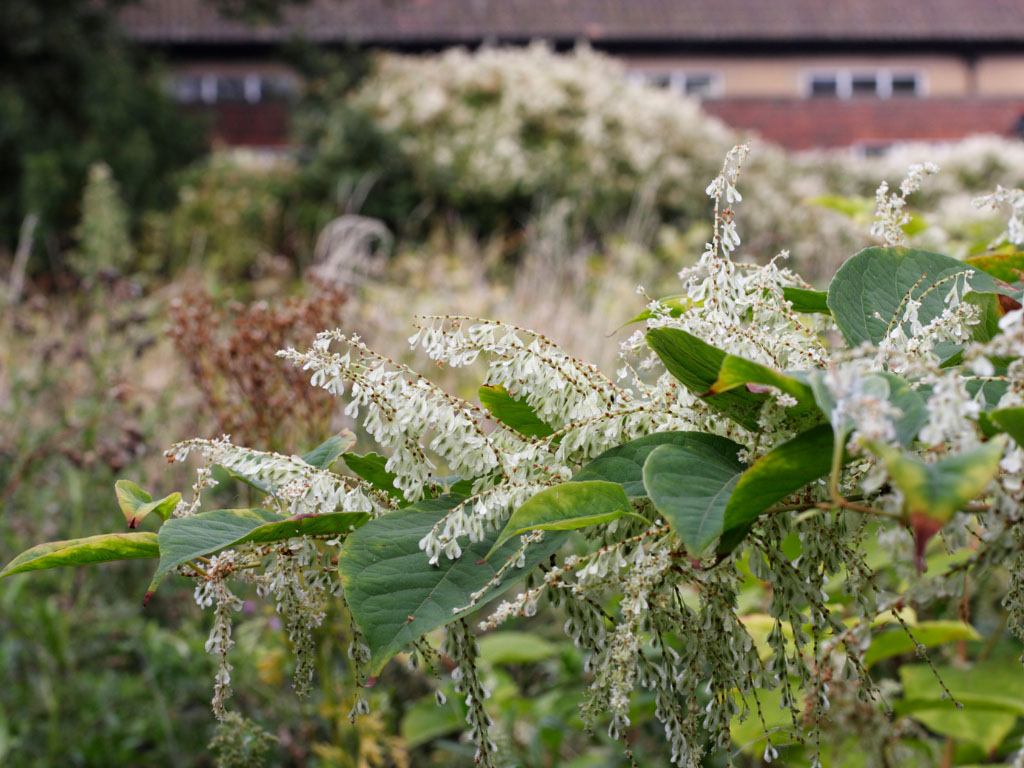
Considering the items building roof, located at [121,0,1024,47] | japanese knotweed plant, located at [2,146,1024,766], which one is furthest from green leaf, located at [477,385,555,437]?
building roof, located at [121,0,1024,47]

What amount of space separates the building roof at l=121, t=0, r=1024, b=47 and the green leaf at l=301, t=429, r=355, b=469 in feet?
65.0

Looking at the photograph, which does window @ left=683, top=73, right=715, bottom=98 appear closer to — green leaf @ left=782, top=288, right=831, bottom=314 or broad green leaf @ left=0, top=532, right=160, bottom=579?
green leaf @ left=782, top=288, right=831, bottom=314

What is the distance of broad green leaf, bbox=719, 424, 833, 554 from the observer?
1.95 ft

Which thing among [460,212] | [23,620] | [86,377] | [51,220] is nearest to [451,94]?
[460,212]

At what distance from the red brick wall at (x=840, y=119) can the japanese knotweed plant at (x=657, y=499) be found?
60.2ft

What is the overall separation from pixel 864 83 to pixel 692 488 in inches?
874

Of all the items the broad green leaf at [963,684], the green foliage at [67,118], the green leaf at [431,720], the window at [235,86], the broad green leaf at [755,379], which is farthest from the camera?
the window at [235,86]

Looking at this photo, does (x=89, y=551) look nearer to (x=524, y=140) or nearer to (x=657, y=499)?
(x=657, y=499)

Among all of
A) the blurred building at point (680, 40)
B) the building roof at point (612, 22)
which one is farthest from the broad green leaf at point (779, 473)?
the building roof at point (612, 22)

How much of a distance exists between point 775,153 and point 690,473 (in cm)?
1362

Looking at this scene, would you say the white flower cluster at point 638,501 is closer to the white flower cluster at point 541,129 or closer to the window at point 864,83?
the white flower cluster at point 541,129

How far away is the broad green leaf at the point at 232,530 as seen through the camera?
0.65 meters

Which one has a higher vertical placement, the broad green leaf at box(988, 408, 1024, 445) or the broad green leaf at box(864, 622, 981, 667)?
the broad green leaf at box(988, 408, 1024, 445)

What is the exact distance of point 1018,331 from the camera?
21.8 inches
